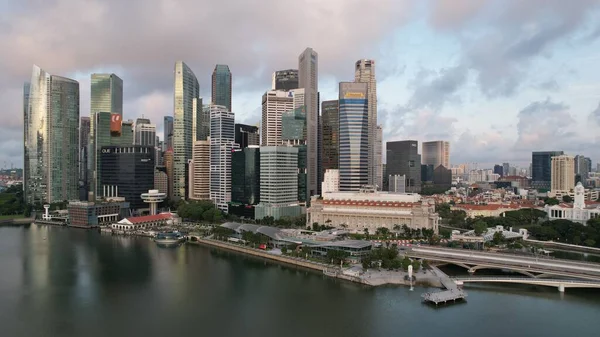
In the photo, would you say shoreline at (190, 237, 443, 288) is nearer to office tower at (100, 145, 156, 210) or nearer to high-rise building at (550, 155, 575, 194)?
office tower at (100, 145, 156, 210)

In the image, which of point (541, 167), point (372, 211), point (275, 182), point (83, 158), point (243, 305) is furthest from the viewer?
point (541, 167)

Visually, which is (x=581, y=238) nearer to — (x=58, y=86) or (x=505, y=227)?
(x=505, y=227)

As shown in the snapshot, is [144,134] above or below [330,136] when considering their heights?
above

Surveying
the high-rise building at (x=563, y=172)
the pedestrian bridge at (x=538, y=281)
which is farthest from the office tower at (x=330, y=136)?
the pedestrian bridge at (x=538, y=281)

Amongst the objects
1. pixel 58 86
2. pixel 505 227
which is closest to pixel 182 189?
pixel 58 86

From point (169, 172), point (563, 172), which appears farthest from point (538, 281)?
point (169, 172)

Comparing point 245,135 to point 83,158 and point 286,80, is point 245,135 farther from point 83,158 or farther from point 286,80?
point 83,158

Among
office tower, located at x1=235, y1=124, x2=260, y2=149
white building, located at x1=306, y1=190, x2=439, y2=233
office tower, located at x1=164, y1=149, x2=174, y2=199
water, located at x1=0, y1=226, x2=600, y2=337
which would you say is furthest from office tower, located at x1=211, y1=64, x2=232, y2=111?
water, located at x1=0, y1=226, x2=600, y2=337
